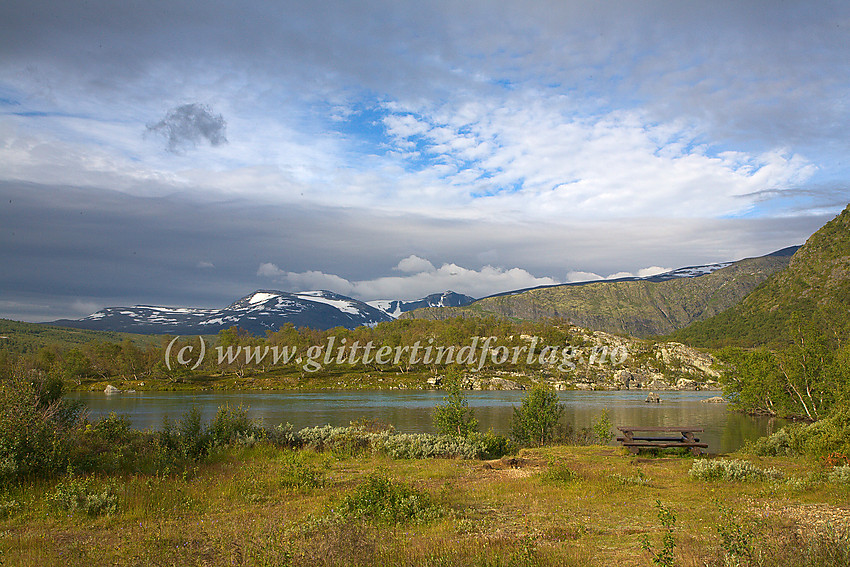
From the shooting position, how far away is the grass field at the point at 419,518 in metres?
6.88

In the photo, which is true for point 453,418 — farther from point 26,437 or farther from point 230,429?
point 26,437

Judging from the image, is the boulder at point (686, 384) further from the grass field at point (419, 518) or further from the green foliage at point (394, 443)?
the grass field at point (419, 518)

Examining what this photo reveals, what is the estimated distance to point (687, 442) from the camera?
22.9 meters

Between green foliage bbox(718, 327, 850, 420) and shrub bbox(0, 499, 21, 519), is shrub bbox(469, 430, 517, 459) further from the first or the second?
green foliage bbox(718, 327, 850, 420)

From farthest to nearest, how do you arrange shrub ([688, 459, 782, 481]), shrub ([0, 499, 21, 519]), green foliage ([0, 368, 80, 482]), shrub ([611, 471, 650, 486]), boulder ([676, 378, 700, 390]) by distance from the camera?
boulder ([676, 378, 700, 390])
shrub ([688, 459, 782, 481])
shrub ([611, 471, 650, 486])
green foliage ([0, 368, 80, 482])
shrub ([0, 499, 21, 519])

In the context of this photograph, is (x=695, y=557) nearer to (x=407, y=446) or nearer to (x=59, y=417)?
(x=407, y=446)

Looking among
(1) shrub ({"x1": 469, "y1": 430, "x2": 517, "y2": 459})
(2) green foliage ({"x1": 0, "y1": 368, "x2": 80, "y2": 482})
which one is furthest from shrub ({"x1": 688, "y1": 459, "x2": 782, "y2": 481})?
(2) green foliage ({"x1": 0, "y1": 368, "x2": 80, "y2": 482})

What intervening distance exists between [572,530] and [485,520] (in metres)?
1.71

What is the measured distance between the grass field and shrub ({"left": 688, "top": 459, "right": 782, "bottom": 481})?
0.78ft

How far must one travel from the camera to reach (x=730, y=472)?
1531 centimetres

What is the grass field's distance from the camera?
688cm

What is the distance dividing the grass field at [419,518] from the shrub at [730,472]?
9.4 inches

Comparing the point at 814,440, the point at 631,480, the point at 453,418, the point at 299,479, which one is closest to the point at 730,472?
the point at 631,480

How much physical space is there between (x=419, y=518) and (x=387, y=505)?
0.73m
